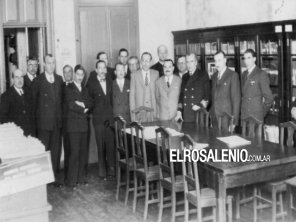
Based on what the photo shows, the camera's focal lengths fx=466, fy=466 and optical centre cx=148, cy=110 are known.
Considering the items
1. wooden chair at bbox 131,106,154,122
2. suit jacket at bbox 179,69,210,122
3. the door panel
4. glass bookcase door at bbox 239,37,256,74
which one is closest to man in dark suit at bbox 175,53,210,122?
suit jacket at bbox 179,69,210,122

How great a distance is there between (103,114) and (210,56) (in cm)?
233

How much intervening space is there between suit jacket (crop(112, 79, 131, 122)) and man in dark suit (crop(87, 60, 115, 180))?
2.9 inches

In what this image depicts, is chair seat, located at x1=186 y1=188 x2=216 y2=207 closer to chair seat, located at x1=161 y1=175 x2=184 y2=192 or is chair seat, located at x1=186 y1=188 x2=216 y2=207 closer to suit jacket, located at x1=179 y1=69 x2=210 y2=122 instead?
chair seat, located at x1=161 y1=175 x2=184 y2=192

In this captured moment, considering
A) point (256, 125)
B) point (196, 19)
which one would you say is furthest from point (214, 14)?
point (256, 125)

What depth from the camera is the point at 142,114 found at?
22.8ft

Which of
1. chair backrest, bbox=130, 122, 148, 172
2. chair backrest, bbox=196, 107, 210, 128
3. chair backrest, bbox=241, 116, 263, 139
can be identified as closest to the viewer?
chair backrest, bbox=241, 116, 263, 139

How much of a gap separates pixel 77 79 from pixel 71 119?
1.85 feet

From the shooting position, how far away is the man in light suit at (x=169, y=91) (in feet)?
21.9

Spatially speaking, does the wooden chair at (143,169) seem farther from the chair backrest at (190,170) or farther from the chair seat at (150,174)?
the chair backrest at (190,170)

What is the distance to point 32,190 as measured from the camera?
2.93m

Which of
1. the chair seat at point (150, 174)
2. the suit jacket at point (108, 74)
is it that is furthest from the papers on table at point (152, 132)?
the suit jacket at point (108, 74)

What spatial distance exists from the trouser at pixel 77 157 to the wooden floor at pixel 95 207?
0.19 metres

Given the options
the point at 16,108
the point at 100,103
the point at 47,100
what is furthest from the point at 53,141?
the point at 100,103

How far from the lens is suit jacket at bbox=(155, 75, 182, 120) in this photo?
6.67 metres
